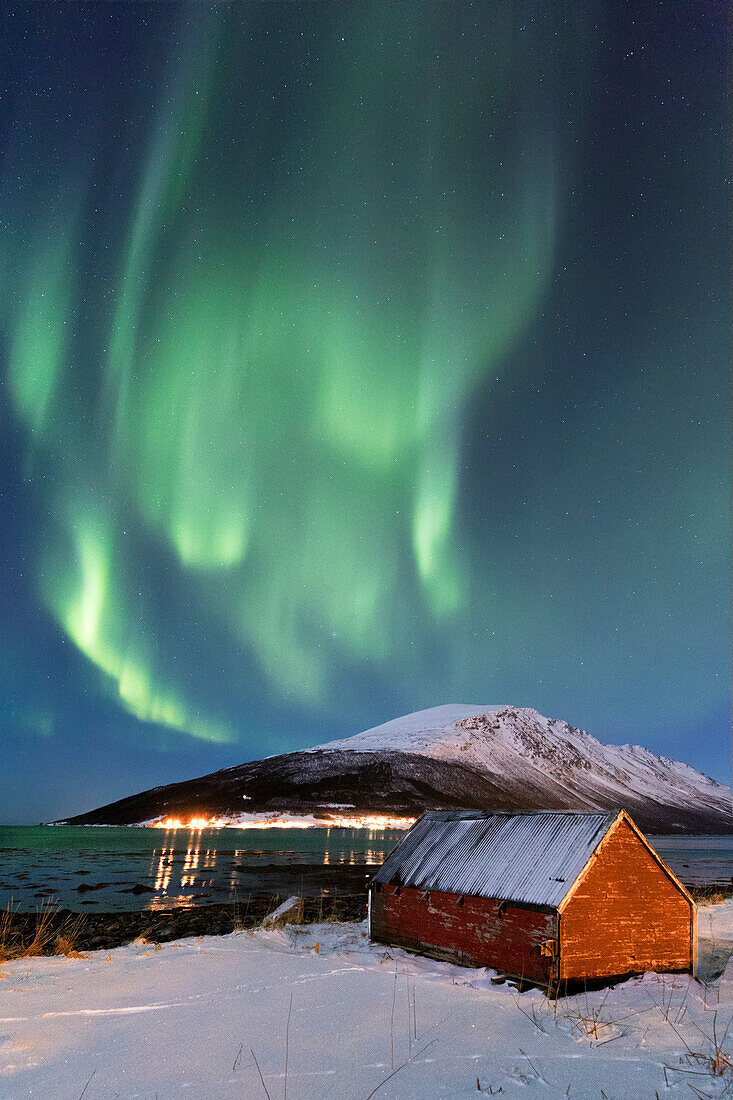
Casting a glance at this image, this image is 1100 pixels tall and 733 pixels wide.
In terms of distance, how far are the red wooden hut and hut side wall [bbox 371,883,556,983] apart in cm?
3

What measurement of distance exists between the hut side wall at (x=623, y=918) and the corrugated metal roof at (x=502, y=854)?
2.20 feet

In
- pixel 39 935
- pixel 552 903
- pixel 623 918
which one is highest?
pixel 552 903

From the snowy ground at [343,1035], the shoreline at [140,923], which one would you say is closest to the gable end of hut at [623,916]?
the snowy ground at [343,1035]

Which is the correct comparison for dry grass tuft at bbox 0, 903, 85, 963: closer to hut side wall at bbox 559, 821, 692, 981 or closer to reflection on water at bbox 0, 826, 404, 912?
reflection on water at bbox 0, 826, 404, 912

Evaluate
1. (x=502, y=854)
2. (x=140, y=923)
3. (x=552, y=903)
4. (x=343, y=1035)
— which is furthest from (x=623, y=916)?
(x=140, y=923)

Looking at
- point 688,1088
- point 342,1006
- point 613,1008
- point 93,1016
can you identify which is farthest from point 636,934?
point 93,1016

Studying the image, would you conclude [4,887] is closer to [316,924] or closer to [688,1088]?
[316,924]

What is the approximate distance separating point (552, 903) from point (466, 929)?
410 cm

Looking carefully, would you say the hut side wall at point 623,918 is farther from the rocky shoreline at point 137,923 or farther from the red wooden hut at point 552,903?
the rocky shoreline at point 137,923

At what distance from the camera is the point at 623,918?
74.1ft

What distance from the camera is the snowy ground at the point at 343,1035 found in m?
10.3

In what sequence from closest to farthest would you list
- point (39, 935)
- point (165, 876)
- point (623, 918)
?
point (623, 918), point (39, 935), point (165, 876)

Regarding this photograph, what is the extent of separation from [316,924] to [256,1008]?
24.3 m

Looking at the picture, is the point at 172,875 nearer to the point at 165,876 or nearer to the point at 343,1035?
the point at 165,876
